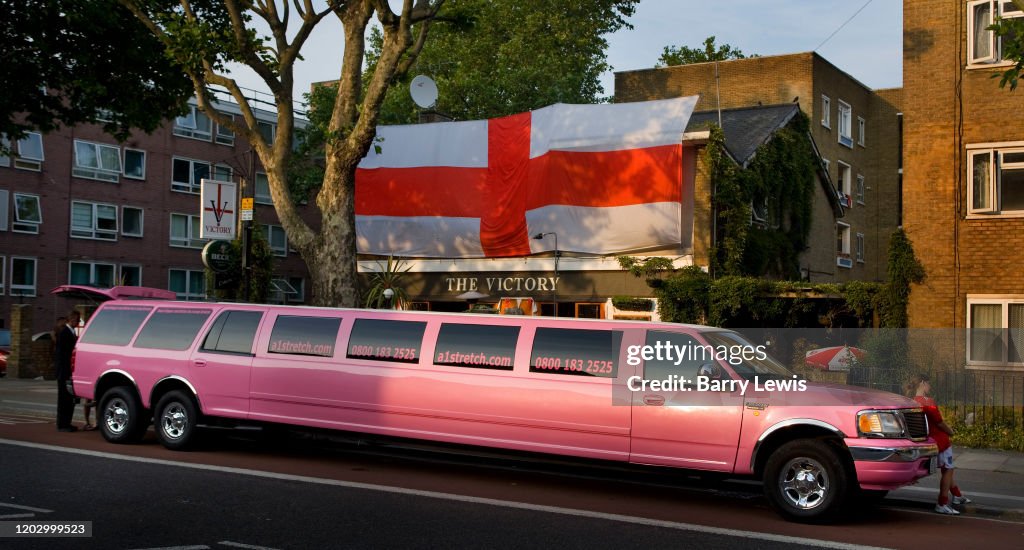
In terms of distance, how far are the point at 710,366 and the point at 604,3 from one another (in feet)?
142

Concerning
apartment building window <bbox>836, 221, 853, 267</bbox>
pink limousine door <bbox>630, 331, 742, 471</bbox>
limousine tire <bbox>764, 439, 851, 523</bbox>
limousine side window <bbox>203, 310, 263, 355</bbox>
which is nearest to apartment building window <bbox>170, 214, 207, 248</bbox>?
apartment building window <bbox>836, 221, 853, 267</bbox>

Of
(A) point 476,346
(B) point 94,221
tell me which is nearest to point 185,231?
(B) point 94,221

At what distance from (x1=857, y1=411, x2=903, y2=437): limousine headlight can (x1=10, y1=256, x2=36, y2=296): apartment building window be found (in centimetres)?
4383

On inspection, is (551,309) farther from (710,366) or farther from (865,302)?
(710,366)

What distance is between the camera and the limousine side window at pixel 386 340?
1242 cm

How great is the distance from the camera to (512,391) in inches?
454

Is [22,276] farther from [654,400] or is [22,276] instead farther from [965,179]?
[654,400]

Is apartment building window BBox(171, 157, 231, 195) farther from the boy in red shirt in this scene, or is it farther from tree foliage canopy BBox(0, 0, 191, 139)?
the boy in red shirt

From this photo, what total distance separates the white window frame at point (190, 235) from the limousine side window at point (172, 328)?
39920mm

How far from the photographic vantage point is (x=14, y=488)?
10.2 m

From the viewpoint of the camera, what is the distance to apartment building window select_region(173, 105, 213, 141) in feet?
173

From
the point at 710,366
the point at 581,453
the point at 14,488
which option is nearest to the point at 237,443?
the point at 14,488

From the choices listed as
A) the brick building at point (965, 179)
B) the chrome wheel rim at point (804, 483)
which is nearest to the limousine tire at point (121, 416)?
the chrome wheel rim at point (804, 483)

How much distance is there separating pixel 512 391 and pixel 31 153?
136 feet
